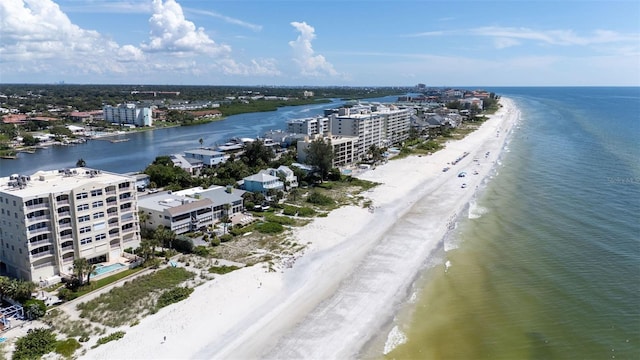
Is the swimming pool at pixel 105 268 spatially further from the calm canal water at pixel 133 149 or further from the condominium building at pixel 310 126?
the condominium building at pixel 310 126

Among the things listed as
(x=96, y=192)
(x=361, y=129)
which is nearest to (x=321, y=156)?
(x=361, y=129)

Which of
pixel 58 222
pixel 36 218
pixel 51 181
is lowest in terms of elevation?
pixel 58 222

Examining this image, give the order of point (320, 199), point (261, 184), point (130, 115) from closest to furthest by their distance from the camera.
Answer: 1. point (261, 184)
2. point (320, 199)
3. point (130, 115)

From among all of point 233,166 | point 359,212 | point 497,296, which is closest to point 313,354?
point 497,296

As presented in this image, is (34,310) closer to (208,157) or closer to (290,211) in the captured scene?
(290,211)

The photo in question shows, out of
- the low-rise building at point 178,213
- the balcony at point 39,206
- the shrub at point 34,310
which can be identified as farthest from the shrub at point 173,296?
the balcony at point 39,206

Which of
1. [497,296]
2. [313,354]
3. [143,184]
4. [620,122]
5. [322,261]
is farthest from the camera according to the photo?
[620,122]

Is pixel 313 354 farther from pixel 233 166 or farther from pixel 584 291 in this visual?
pixel 233 166

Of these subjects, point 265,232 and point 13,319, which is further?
point 265,232
